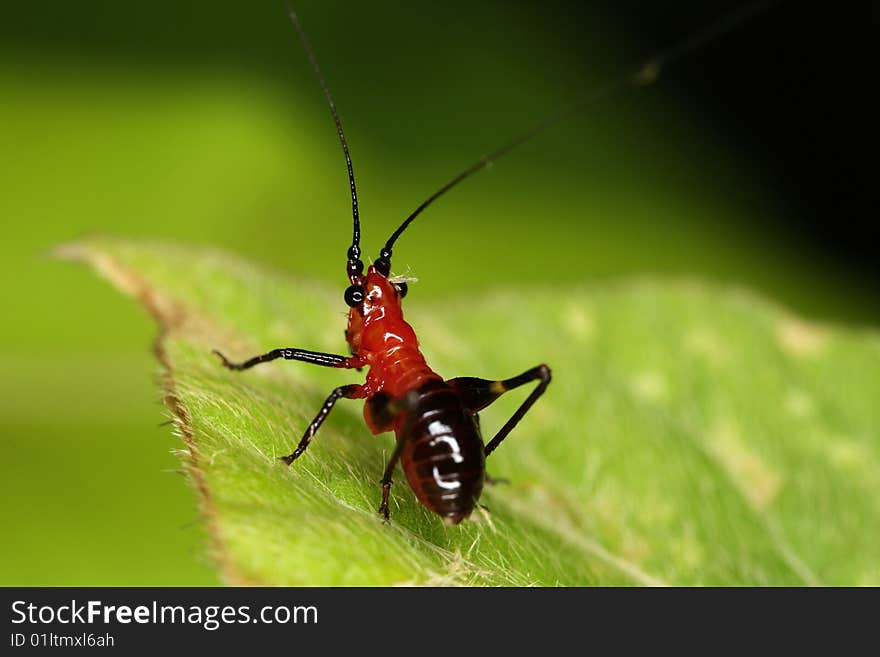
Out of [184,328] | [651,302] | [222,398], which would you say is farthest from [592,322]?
[222,398]

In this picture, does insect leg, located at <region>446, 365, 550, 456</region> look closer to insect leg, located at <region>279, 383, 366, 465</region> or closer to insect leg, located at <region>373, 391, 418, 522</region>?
insect leg, located at <region>373, 391, 418, 522</region>

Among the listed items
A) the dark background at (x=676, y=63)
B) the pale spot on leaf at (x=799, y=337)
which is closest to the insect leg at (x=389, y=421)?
the pale spot on leaf at (x=799, y=337)

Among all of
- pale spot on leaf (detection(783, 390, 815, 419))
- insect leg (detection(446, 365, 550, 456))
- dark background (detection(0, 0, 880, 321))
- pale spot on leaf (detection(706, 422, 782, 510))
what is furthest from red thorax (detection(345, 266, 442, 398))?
dark background (detection(0, 0, 880, 321))

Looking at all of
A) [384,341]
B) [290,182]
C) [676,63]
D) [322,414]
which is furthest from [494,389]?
[676,63]

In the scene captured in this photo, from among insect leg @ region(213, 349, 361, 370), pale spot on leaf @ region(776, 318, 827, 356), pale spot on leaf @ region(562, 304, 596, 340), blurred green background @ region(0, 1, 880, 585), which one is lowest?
insect leg @ region(213, 349, 361, 370)

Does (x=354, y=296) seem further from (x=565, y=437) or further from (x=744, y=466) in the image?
(x=744, y=466)

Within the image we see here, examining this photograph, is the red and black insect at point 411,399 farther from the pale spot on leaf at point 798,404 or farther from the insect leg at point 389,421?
the pale spot on leaf at point 798,404

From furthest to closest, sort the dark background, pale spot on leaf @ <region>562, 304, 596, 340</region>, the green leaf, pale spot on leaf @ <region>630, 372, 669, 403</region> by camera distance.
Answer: the dark background < pale spot on leaf @ <region>562, 304, 596, 340</region> < pale spot on leaf @ <region>630, 372, 669, 403</region> < the green leaf

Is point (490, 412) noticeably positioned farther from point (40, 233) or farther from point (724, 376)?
point (40, 233)
